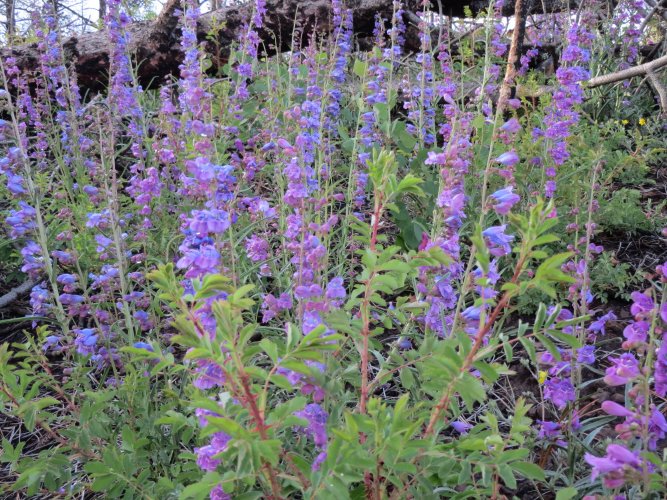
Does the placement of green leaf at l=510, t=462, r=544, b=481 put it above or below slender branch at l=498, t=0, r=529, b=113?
below

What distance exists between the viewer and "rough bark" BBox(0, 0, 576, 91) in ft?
19.0

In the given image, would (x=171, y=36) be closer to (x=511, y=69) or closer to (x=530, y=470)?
(x=511, y=69)

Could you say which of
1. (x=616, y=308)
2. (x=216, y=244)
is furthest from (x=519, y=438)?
(x=616, y=308)

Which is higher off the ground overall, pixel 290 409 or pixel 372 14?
pixel 372 14

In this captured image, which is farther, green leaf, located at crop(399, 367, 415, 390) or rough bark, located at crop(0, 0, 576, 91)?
rough bark, located at crop(0, 0, 576, 91)

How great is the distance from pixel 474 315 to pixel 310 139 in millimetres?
1257

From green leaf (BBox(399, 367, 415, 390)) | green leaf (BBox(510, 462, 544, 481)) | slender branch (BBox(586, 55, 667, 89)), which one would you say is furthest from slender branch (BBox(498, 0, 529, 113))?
slender branch (BBox(586, 55, 667, 89))

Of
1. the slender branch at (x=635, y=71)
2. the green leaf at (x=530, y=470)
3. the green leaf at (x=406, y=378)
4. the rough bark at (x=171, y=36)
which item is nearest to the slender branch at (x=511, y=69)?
the green leaf at (x=406, y=378)

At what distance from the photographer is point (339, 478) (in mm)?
1229

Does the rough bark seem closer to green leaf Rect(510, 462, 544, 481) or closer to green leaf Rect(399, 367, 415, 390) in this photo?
green leaf Rect(399, 367, 415, 390)

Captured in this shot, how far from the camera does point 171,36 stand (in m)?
5.89

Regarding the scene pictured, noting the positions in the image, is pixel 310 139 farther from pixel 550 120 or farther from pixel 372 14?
pixel 372 14

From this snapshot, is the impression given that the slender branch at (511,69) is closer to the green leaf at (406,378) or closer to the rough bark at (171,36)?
the green leaf at (406,378)

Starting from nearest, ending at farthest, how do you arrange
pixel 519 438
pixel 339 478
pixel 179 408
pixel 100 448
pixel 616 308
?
pixel 339 478, pixel 519 438, pixel 100 448, pixel 179 408, pixel 616 308
